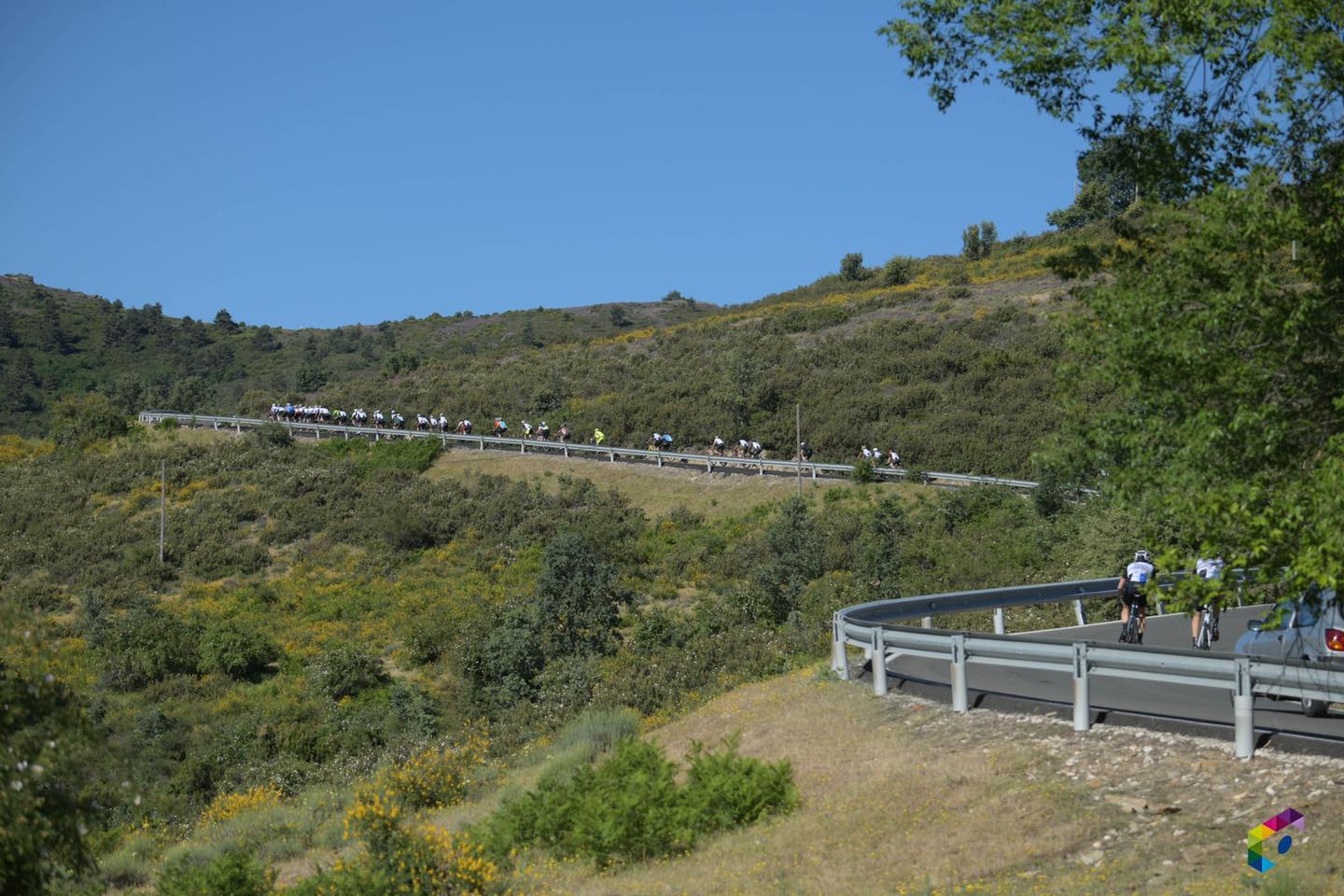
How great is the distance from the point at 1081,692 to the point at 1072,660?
0.32m

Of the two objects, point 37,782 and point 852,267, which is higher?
point 852,267

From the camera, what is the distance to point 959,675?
14.6m

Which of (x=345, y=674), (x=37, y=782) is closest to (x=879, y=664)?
(x=37, y=782)

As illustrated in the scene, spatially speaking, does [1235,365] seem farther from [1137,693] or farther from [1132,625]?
[1132,625]

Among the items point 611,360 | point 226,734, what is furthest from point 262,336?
point 226,734

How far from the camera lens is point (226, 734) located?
2978 centimetres

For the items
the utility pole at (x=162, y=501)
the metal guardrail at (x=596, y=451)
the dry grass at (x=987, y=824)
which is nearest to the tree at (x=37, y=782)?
the dry grass at (x=987, y=824)

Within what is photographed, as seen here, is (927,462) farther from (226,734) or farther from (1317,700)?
(1317,700)

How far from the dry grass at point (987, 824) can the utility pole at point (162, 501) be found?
39.6 metres

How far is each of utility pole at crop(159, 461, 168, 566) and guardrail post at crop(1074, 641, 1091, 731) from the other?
41654mm

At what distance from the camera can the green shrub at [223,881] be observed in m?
13.0

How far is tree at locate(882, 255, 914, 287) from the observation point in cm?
9469

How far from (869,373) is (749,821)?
52.9 metres

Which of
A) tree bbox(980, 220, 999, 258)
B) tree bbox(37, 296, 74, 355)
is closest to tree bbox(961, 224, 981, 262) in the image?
tree bbox(980, 220, 999, 258)
